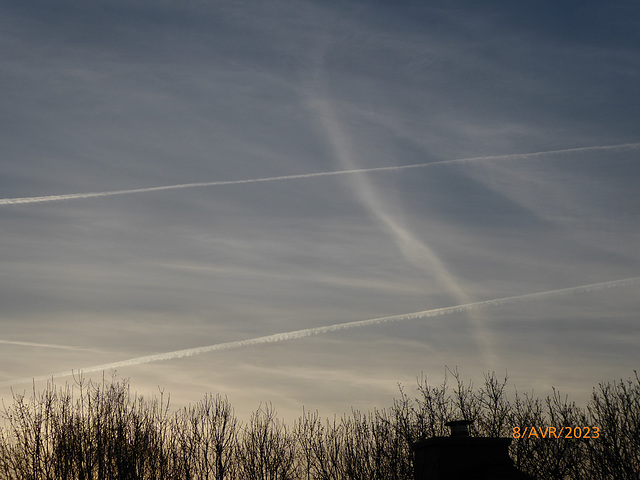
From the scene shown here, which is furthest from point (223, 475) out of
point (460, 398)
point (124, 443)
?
point (460, 398)

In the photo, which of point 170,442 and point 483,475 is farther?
point 170,442

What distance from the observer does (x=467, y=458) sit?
63.2ft

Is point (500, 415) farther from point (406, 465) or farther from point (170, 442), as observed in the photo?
point (170, 442)

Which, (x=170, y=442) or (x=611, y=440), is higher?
(x=170, y=442)

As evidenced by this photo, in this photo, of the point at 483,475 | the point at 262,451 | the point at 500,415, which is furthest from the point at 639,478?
the point at 483,475

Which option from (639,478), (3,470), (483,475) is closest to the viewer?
(483,475)

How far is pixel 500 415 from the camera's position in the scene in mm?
47938

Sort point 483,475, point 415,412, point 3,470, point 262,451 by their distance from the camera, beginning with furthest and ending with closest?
point 415,412 → point 262,451 → point 3,470 → point 483,475

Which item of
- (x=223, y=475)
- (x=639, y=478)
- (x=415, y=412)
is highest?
(x=415, y=412)

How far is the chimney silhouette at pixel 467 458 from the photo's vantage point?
19.0 m

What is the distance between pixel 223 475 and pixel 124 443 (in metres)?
5.94

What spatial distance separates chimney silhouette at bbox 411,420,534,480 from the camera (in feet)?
62.2

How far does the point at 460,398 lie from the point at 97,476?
25.3m

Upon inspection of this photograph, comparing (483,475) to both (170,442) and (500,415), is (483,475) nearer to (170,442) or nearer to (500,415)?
(170,442)
